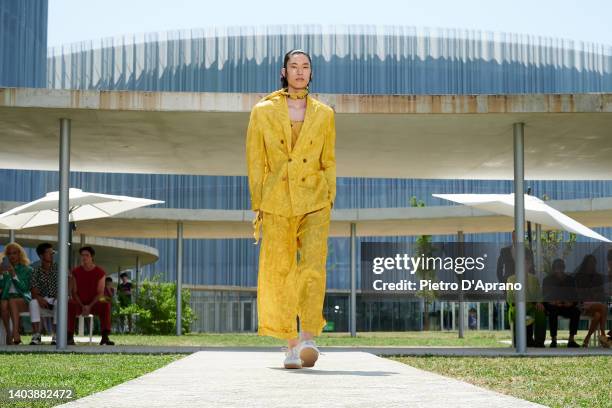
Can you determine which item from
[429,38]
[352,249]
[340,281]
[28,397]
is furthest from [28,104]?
[429,38]

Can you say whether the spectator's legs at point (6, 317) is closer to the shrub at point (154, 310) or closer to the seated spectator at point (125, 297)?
the shrub at point (154, 310)

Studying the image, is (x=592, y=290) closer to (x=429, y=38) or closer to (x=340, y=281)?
(x=340, y=281)

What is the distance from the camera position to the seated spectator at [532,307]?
13367mm

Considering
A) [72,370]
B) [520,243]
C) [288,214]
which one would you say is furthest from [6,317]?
[288,214]

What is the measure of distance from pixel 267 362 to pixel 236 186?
53.3 metres

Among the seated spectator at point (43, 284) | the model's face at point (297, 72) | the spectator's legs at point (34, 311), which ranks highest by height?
the model's face at point (297, 72)

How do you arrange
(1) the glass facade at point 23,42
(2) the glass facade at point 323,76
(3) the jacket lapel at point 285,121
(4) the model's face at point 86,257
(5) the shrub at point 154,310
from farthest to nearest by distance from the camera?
1. (2) the glass facade at point 323,76
2. (1) the glass facade at point 23,42
3. (5) the shrub at point 154,310
4. (4) the model's face at point 86,257
5. (3) the jacket lapel at point 285,121

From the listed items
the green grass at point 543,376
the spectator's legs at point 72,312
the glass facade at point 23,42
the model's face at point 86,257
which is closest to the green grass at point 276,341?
the spectator's legs at point 72,312

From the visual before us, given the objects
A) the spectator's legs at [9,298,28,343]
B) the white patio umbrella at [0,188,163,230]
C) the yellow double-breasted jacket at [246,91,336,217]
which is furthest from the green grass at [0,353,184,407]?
the white patio umbrella at [0,188,163,230]

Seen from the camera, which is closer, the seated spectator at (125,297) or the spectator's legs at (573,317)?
the spectator's legs at (573,317)

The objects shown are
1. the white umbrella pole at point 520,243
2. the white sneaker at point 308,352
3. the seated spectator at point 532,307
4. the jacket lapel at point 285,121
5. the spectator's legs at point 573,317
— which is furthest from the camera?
the spectator's legs at point 573,317

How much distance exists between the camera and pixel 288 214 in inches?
277

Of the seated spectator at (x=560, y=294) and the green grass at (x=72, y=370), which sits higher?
the seated spectator at (x=560, y=294)

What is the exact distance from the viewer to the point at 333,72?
2370 inches
